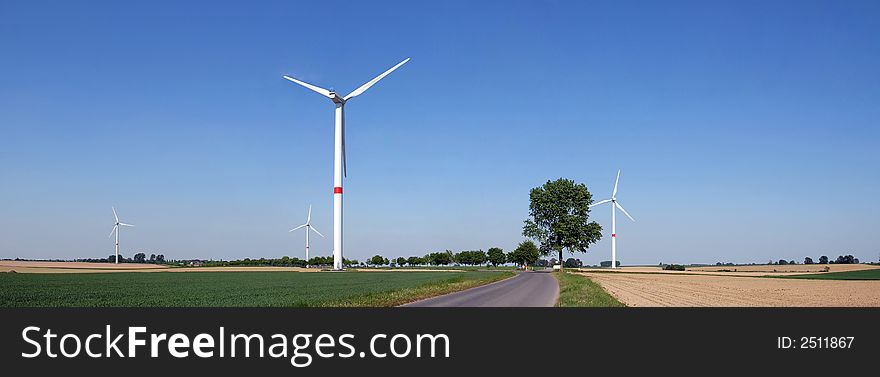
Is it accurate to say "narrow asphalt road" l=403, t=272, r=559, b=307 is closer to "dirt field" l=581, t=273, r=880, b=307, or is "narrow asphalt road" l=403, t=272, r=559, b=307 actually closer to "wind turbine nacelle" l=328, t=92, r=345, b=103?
"dirt field" l=581, t=273, r=880, b=307

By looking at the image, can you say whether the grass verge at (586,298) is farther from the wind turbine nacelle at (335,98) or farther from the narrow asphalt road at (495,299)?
the wind turbine nacelle at (335,98)

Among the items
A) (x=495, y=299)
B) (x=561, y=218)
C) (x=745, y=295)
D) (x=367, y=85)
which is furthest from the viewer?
(x=561, y=218)

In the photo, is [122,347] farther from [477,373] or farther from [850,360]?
[850,360]

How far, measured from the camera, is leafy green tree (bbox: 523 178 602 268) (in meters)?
134

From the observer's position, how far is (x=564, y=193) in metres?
139

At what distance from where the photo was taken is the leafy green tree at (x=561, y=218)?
439 feet

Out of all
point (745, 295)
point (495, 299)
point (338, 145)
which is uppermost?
point (338, 145)

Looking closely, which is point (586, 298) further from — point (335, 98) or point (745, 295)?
point (335, 98)

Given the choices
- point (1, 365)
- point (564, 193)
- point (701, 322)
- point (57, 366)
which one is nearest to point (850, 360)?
point (701, 322)

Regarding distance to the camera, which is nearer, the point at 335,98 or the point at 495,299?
the point at 495,299

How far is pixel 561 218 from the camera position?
13712cm

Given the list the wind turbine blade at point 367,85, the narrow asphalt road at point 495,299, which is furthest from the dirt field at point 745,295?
the wind turbine blade at point 367,85

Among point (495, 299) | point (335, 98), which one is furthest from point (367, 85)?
point (495, 299)

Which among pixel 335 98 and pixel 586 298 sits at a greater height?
pixel 335 98
